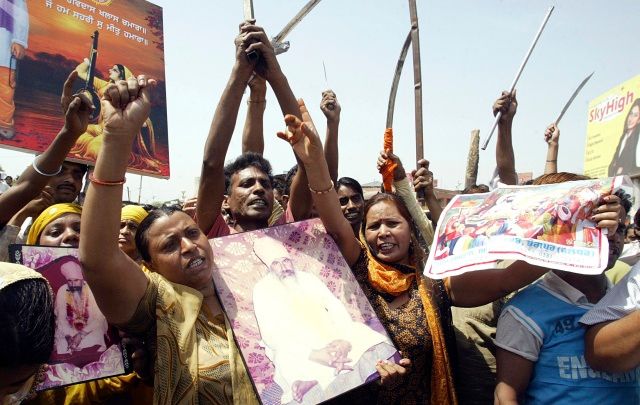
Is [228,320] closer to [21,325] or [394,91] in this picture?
[21,325]

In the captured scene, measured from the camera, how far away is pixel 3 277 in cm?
109

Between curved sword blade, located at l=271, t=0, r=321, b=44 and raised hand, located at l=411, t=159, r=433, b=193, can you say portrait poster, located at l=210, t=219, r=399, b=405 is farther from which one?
curved sword blade, located at l=271, t=0, r=321, b=44

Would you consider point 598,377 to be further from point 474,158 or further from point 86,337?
point 474,158

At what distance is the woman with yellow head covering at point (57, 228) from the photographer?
252cm

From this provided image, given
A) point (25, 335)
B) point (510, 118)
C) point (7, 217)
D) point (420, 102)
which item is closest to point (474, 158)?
point (420, 102)

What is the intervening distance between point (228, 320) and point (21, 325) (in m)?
1.05

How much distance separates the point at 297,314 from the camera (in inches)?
88.4

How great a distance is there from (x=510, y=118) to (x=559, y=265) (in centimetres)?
172

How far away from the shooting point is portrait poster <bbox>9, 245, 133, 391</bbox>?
1896 mm

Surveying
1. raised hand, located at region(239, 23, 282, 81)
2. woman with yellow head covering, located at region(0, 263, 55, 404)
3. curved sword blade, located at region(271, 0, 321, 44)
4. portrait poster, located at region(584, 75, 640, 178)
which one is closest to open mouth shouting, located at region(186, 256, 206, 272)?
woman with yellow head covering, located at region(0, 263, 55, 404)

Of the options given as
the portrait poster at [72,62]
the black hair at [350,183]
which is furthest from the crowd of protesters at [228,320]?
the portrait poster at [72,62]

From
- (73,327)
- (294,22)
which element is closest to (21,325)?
(73,327)

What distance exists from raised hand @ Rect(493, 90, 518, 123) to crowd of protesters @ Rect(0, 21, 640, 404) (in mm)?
38

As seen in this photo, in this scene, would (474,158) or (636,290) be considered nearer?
(636,290)
